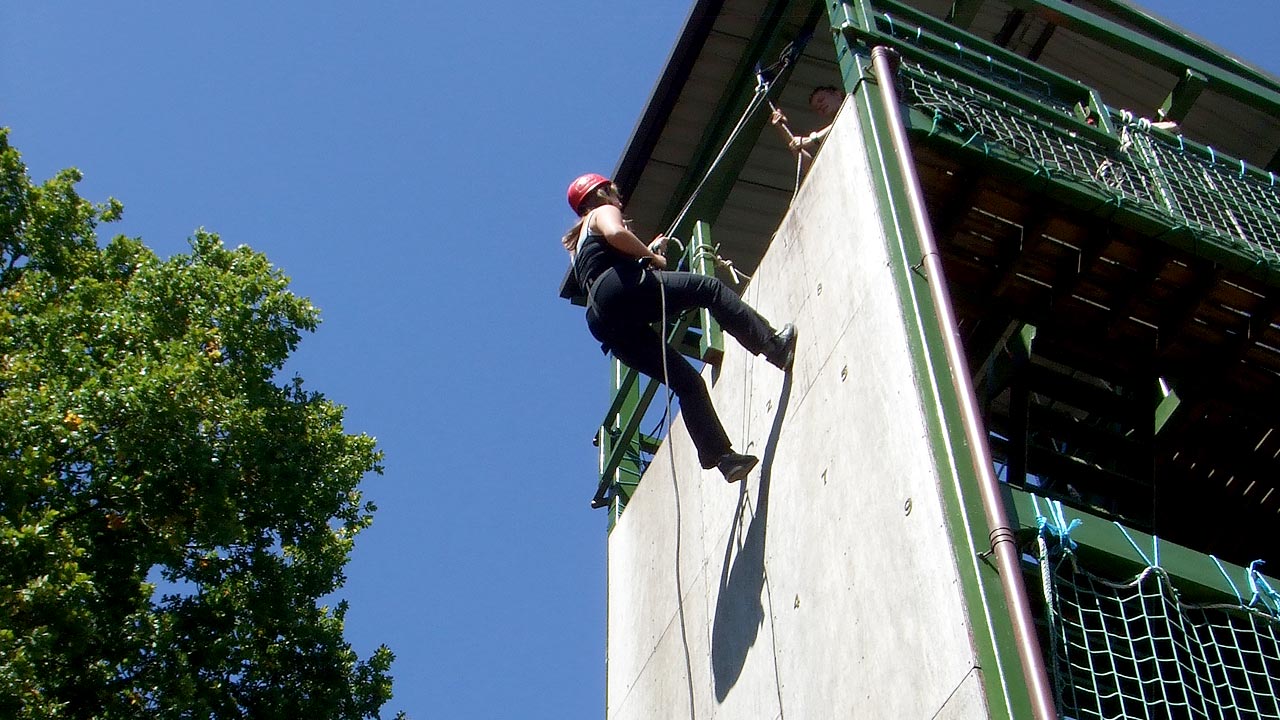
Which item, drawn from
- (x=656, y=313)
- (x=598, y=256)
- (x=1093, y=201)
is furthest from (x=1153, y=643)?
(x=598, y=256)

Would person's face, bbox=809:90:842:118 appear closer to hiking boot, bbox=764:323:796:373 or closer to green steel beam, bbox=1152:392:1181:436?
hiking boot, bbox=764:323:796:373

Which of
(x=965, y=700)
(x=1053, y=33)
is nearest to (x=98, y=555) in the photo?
(x=965, y=700)

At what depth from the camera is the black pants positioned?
6551 mm

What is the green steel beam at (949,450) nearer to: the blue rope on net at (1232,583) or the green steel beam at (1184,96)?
the blue rope on net at (1232,583)

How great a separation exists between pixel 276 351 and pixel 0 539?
282cm

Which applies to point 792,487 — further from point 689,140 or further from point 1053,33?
point 1053,33

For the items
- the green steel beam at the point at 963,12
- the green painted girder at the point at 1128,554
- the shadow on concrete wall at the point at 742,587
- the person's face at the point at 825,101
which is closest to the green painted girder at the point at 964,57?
the person's face at the point at 825,101

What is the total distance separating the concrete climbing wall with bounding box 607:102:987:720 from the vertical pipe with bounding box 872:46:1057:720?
153 mm

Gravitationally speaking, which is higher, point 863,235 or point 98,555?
point 98,555

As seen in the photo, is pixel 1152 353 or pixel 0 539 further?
pixel 0 539

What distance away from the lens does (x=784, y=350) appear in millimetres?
6434

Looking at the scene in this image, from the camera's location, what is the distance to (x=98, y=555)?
361 inches

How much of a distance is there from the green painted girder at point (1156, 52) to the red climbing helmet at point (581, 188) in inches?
147

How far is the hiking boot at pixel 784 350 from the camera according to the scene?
6.44 meters
